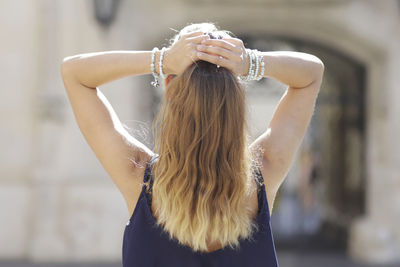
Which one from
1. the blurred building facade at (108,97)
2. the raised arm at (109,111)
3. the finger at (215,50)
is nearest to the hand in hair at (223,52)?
the finger at (215,50)

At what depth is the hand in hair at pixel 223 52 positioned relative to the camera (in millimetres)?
1442

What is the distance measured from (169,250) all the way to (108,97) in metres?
4.85

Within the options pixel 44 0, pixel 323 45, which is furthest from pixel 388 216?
pixel 44 0

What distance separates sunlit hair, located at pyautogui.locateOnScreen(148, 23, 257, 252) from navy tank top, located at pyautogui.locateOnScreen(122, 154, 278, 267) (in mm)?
32

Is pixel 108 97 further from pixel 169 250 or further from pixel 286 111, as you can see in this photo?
pixel 169 250

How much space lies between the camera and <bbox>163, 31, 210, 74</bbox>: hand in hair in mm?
1461

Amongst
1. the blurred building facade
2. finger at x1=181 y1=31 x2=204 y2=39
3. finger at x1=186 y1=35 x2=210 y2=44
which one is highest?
finger at x1=181 y1=31 x2=204 y2=39

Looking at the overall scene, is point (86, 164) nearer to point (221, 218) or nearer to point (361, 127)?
point (361, 127)

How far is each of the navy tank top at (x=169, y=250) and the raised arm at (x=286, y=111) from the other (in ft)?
0.56

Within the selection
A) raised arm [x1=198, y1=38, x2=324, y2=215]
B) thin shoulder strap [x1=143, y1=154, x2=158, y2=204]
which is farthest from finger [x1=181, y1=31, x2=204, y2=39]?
thin shoulder strap [x1=143, y1=154, x2=158, y2=204]

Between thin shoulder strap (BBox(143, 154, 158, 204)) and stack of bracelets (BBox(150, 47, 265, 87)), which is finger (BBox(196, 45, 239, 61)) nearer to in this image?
stack of bracelets (BBox(150, 47, 265, 87))

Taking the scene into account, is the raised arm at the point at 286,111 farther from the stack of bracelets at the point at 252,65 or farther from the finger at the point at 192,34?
the finger at the point at 192,34

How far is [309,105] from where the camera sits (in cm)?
176

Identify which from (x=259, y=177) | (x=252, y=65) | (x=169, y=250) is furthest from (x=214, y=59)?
(x=169, y=250)
